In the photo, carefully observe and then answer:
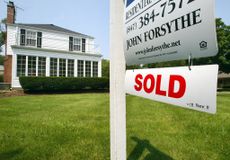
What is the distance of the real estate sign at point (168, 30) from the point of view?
1387mm

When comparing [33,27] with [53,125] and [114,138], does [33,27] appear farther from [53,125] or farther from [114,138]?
[114,138]

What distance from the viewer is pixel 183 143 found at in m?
3.97

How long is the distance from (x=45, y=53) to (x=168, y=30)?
23536 millimetres

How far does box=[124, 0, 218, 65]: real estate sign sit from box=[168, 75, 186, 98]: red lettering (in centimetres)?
16

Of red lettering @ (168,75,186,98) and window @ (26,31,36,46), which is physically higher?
window @ (26,31,36,46)

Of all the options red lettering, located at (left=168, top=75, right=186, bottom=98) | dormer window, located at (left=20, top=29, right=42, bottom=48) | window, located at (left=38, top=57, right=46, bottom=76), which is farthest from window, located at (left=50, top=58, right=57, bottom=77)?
red lettering, located at (left=168, top=75, right=186, bottom=98)

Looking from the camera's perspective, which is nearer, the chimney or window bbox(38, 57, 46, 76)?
window bbox(38, 57, 46, 76)

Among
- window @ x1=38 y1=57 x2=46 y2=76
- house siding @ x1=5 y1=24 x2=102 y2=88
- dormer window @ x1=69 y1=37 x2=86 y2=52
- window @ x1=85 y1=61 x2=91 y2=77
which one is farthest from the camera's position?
dormer window @ x1=69 y1=37 x2=86 y2=52

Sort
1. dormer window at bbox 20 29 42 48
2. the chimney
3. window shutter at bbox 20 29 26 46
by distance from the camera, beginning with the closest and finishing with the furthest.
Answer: window shutter at bbox 20 29 26 46, dormer window at bbox 20 29 42 48, the chimney

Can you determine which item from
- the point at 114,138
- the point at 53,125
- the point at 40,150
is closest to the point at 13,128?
the point at 53,125

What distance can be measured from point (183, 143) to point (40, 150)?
2.71 m

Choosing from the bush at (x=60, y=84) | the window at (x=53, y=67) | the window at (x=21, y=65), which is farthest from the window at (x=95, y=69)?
the window at (x=21, y=65)

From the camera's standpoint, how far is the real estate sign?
139 cm

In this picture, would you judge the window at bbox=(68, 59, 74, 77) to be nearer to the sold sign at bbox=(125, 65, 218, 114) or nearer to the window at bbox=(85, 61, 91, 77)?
the window at bbox=(85, 61, 91, 77)
